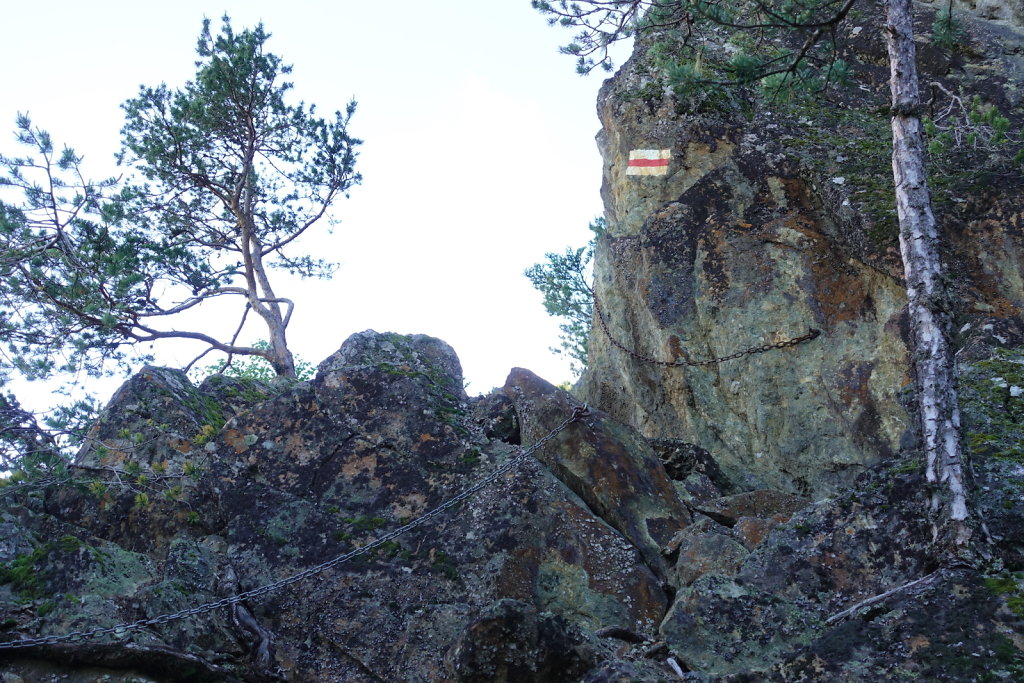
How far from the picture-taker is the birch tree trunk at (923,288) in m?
6.24

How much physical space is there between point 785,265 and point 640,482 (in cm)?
404

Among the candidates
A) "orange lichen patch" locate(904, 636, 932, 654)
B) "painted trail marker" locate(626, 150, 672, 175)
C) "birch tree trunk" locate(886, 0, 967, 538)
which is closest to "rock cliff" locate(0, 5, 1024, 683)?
"orange lichen patch" locate(904, 636, 932, 654)

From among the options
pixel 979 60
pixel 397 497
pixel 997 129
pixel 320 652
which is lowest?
pixel 320 652

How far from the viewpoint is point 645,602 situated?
8.25 meters

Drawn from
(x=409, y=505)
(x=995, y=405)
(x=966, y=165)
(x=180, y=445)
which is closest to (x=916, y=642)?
(x=995, y=405)

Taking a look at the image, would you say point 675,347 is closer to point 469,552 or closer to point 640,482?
point 640,482

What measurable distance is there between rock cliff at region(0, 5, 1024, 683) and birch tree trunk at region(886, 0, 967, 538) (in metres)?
0.32

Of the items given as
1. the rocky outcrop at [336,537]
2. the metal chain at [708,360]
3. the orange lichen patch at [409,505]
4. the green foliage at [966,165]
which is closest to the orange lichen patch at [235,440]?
the rocky outcrop at [336,537]

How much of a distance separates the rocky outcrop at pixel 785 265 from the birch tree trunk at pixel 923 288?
10.1 feet

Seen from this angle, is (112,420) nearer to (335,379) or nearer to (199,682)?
(335,379)

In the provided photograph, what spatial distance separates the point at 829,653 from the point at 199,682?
460 centimetres

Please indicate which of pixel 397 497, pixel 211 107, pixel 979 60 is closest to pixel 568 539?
pixel 397 497

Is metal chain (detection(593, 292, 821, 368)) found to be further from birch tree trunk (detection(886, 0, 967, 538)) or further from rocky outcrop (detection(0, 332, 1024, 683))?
birch tree trunk (detection(886, 0, 967, 538))

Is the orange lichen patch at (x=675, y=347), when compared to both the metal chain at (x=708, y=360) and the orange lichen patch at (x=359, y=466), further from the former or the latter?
the orange lichen patch at (x=359, y=466)
